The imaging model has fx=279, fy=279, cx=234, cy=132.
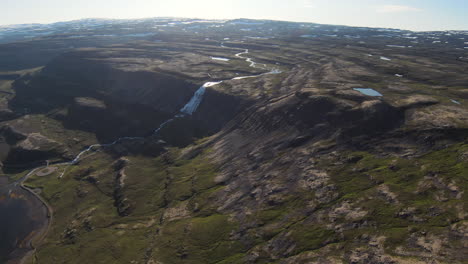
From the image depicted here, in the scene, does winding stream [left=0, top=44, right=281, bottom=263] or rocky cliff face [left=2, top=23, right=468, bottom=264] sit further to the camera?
winding stream [left=0, top=44, right=281, bottom=263]

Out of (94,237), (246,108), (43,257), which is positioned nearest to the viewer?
(43,257)

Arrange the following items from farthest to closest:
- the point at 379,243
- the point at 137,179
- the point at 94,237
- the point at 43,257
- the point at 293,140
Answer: the point at 137,179 < the point at 293,140 < the point at 94,237 < the point at 43,257 < the point at 379,243

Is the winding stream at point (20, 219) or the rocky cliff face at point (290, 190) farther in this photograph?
the winding stream at point (20, 219)

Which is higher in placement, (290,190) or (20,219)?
(290,190)

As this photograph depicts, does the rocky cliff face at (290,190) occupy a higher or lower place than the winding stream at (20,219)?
higher

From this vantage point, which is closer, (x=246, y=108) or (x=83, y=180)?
(x=83, y=180)

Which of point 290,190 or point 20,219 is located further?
point 20,219

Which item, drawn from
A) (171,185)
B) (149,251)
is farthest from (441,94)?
(149,251)

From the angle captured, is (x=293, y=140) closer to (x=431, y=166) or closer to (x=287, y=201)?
(x=287, y=201)

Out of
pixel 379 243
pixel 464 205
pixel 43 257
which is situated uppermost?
pixel 464 205

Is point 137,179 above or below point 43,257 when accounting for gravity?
above

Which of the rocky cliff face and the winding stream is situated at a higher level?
the rocky cliff face
